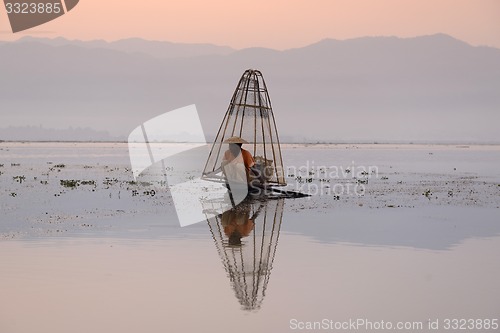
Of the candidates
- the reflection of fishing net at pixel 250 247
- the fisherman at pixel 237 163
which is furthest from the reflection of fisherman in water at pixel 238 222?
the fisherman at pixel 237 163

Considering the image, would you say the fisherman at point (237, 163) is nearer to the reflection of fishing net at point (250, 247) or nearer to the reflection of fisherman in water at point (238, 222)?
the reflection of fishing net at point (250, 247)

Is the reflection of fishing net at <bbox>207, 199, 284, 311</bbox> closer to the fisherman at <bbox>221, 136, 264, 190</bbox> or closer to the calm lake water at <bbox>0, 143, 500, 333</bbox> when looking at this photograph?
the calm lake water at <bbox>0, 143, 500, 333</bbox>

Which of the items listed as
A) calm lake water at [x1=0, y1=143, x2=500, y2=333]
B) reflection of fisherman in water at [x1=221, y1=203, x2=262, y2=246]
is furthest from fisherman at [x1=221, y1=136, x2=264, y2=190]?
calm lake water at [x1=0, y1=143, x2=500, y2=333]

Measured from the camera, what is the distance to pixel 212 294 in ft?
35.8

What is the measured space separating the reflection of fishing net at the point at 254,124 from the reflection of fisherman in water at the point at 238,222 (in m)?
3.32

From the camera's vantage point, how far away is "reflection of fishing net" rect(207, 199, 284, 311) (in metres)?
→ 11.4

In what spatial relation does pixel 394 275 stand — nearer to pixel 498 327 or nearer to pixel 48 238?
pixel 498 327

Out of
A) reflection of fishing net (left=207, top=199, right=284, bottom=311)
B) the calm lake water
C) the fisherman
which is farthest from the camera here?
the fisherman

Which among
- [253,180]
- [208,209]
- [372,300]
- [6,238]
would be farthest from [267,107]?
[372,300]

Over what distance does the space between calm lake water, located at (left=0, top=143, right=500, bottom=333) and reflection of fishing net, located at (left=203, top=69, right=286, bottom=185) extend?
3.42 m

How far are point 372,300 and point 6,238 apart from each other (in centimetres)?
926

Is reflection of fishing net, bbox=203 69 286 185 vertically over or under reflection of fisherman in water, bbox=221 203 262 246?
over

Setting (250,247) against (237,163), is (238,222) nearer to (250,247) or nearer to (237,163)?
(250,247)

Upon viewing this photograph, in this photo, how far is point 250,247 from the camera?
15359 mm
